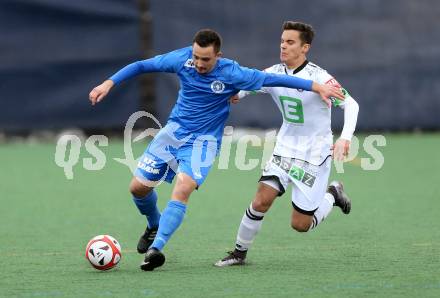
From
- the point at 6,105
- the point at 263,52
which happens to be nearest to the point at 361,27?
the point at 263,52

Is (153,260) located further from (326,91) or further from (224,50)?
(224,50)

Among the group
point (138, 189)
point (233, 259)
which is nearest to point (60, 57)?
point (138, 189)

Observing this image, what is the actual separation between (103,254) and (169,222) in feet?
1.54

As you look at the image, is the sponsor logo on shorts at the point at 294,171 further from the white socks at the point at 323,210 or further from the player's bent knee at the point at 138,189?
the player's bent knee at the point at 138,189

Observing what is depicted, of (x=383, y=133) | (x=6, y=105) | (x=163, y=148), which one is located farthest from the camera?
(x=383, y=133)

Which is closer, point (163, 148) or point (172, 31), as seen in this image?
point (163, 148)

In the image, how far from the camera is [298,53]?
7.11 meters

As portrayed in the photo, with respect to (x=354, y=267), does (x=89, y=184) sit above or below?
below

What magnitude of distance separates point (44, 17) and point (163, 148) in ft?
27.8

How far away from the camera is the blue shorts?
273 inches

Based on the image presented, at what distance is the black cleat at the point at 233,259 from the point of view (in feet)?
22.0

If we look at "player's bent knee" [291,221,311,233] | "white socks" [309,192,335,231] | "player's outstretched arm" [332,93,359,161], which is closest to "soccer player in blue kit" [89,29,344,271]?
"player's outstretched arm" [332,93,359,161]

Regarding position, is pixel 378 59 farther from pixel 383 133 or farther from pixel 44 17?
pixel 44 17

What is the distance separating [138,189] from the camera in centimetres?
710
